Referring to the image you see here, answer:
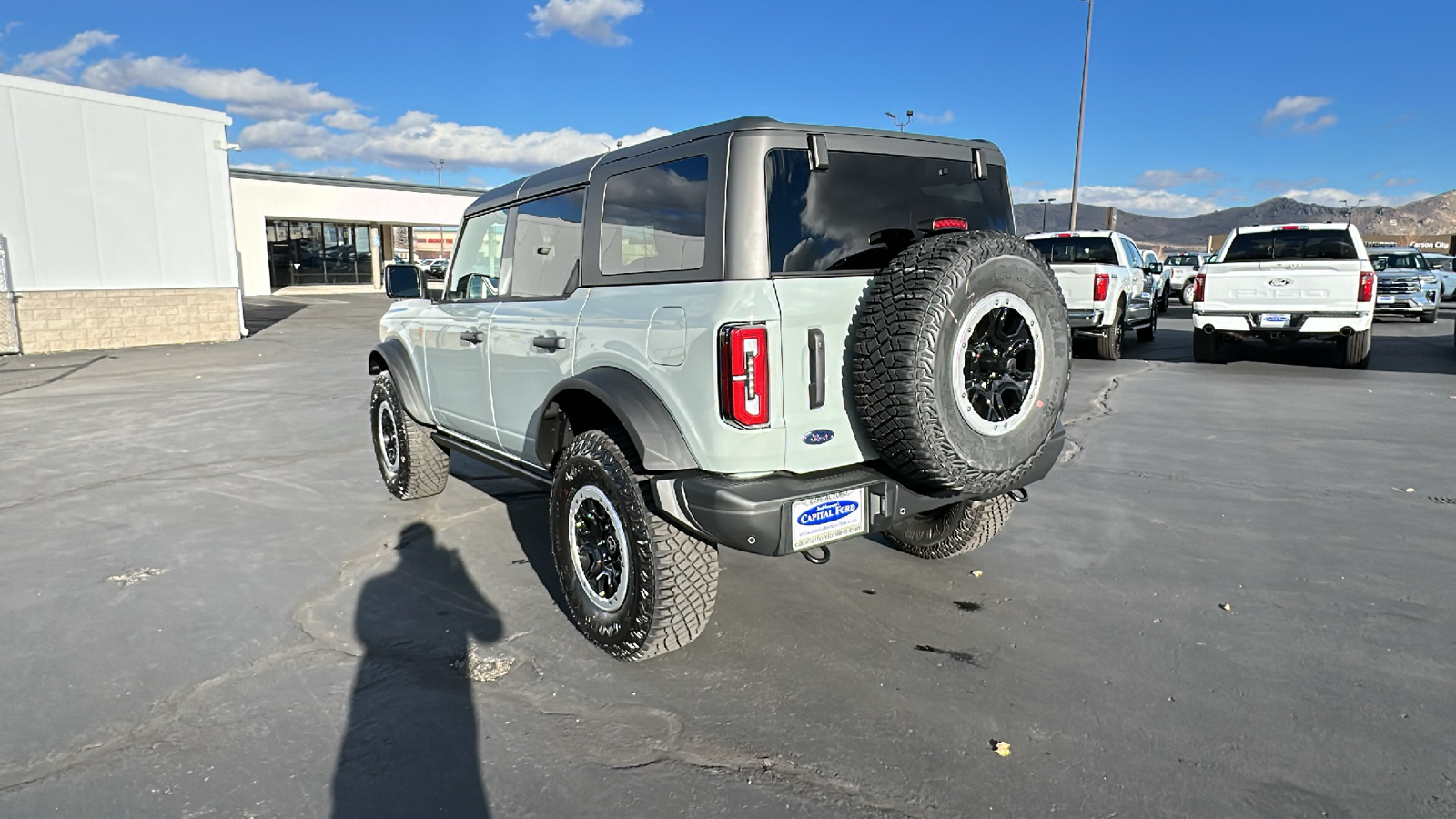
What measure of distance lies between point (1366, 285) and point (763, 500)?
37.5ft

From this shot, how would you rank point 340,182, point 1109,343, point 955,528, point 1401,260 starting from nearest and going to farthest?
point 955,528 → point 1109,343 → point 1401,260 → point 340,182

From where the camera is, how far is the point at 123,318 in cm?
1591

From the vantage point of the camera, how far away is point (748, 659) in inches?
135

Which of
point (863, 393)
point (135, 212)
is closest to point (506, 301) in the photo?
point (863, 393)

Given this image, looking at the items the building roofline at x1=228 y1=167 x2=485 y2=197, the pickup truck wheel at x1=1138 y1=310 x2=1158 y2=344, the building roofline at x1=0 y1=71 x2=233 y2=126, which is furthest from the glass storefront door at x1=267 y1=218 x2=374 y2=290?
the pickup truck wheel at x1=1138 y1=310 x2=1158 y2=344

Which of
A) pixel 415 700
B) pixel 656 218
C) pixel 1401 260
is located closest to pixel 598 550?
pixel 415 700

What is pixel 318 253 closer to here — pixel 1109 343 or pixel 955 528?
pixel 1109 343

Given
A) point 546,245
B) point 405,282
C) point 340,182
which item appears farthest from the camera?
point 340,182

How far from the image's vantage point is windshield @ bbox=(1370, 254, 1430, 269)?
19.7 m

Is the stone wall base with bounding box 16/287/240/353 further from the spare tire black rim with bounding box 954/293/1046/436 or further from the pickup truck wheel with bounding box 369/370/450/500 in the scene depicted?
the spare tire black rim with bounding box 954/293/1046/436

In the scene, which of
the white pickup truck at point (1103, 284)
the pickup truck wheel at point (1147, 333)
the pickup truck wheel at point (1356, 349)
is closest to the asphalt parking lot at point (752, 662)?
the pickup truck wheel at point (1356, 349)

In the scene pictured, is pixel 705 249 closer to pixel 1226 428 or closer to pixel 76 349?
pixel 1226 428

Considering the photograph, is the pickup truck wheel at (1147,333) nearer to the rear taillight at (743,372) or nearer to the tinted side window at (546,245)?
the tinted side window at (546,245)

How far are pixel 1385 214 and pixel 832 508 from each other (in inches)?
8226
